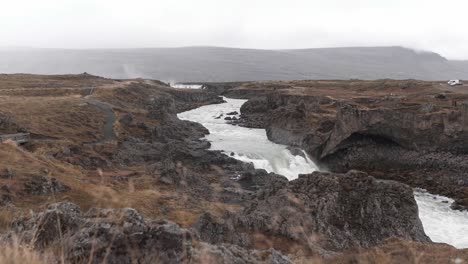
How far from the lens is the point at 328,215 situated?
2359 cm

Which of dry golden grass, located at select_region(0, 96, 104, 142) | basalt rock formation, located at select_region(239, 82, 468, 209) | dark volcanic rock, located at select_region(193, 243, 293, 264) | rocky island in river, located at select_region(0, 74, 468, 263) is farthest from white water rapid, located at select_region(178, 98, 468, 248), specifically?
dark volcanic rock, located at select_region(193, 243, 293, 264)

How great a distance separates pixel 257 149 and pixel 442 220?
29118mm

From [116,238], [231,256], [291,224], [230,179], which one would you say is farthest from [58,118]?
[231,256]

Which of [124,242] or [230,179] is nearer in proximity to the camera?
[124,242]

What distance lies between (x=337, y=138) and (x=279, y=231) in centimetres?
4150

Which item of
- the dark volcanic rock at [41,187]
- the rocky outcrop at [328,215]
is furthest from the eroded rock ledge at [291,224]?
the dark volcanic rock at [41,187]

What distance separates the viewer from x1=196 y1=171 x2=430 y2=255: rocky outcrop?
21.6 m

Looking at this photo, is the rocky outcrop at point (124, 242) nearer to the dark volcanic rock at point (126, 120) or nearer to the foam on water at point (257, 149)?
the foam on water at point (257, 149)

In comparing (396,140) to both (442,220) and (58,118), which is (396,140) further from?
(58,118)

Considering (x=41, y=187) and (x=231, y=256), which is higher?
(x=231, y=256)

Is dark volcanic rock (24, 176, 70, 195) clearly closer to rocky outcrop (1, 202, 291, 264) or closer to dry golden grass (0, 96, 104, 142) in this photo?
rocky outcrop (1, 202, 291, 264)

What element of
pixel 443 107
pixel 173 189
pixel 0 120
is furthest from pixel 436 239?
pixel 0 120

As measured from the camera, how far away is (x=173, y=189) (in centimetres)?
3972

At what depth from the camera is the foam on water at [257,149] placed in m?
56.5
